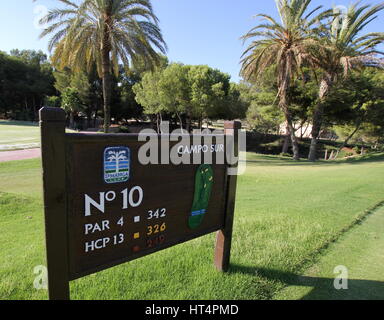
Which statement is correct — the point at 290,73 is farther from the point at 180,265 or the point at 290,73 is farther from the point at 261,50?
the point at 180,265

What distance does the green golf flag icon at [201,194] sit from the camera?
2873 mm

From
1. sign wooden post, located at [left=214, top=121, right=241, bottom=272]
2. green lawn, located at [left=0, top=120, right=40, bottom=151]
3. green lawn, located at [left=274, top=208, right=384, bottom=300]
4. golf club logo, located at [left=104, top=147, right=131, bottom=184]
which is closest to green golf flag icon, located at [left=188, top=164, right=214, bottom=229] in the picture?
sign wooden post, located at [left=214, top=121, right=241, bottom=272]

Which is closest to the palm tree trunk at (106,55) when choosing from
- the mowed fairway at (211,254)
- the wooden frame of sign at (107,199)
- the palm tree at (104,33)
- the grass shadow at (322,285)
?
the palm tree at (104,33)

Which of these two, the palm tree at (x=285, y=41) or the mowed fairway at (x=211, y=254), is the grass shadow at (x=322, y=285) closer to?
the mowed fairway at (x=211, y=254)

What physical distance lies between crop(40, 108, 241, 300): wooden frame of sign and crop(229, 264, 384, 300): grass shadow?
105 centimetres

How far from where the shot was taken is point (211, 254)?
3.76 metres

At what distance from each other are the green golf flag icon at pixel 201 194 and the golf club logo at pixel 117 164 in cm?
89

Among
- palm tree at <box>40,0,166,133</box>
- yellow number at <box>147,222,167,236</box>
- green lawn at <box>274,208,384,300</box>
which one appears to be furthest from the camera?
palm tree at <box>40,0,166,133</box>

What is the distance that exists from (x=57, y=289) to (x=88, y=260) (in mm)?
285

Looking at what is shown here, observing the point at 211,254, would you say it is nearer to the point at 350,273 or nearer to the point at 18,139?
the point at 350,273

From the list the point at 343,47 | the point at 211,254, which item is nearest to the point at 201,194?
the point at 211,254

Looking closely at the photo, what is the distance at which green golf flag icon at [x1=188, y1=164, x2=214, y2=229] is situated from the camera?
2873 mm

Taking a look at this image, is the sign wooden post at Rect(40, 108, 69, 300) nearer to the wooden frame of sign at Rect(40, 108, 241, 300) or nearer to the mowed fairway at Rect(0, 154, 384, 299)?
the wooden frame of sign at Rect(40, 108, 241, 300)

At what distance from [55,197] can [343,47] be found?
23.2m
